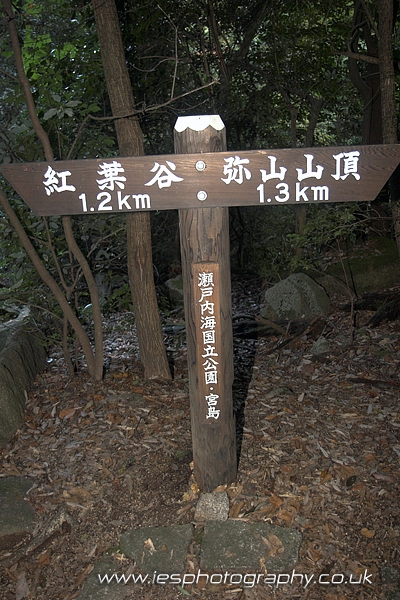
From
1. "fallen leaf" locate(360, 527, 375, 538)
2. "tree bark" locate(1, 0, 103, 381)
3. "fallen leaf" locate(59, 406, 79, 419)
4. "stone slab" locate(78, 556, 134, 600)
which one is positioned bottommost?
"stone slab" locate(78, 556, 134, 600)

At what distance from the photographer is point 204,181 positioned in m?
2.84

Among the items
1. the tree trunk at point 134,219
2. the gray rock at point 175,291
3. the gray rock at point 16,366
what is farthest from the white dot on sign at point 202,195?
the gray rock at point 175,291

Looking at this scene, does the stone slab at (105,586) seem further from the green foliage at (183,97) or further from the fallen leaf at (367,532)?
the green foliage at (183,97)

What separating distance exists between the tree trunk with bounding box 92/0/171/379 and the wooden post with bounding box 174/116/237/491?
4.98 feet

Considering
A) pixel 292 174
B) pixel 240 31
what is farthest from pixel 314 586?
pixel 240 31

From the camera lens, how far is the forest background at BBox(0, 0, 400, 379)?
452cm

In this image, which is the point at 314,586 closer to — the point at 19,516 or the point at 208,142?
the point at 19,516

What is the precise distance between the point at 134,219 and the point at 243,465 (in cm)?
225

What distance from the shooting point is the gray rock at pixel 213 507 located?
3336mm

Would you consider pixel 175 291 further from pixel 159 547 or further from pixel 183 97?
pixel 159 547

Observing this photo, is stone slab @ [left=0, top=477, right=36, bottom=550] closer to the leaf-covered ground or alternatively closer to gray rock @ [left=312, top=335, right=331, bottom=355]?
the leaf-covered ground

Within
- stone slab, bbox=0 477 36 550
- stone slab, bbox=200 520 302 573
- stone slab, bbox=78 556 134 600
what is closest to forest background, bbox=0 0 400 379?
stone slab, bbox=0 477 36 550

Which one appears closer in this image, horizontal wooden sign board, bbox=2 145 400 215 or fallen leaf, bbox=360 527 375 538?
horizontal wooden sign board, bbox=2 145 400 215

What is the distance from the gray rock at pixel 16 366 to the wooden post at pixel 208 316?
1.80 metres
